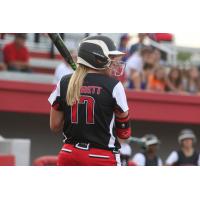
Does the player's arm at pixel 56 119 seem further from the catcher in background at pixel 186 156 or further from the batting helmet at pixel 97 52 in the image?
the catcher in background at pixel 186 156

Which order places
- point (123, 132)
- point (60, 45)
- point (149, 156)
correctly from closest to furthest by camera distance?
point (123, 132)
point (60, 45)
point (149, 156)

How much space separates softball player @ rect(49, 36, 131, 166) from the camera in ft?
18.2

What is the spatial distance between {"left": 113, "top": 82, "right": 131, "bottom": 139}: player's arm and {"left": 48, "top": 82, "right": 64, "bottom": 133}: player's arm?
0.42 m

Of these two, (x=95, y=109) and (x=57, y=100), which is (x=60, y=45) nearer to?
(x=57, y=100)

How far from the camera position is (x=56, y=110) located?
569cm

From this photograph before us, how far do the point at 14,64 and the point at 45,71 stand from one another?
1401 millimetres

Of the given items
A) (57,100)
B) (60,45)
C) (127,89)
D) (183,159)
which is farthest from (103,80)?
(127,89)

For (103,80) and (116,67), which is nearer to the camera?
(103,80)

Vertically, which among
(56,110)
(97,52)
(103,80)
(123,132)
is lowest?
(123,132)

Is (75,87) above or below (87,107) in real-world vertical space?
above

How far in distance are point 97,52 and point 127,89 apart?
735 cm

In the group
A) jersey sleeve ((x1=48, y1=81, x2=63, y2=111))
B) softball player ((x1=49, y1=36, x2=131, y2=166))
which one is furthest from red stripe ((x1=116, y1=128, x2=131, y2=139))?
jersey sleeve ((x1=48, y1=81, x2=63, y2=111))

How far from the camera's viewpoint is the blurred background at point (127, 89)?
41.4 feet

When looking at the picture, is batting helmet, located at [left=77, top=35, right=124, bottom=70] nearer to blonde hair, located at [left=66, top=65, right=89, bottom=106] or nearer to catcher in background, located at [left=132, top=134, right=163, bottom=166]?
blonde hair, located at [left=66, top=65, right=89, bottom=106]
